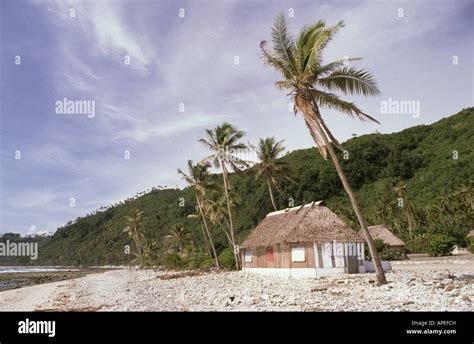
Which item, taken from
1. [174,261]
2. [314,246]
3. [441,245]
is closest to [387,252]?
[441,245]

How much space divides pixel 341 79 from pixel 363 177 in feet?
159

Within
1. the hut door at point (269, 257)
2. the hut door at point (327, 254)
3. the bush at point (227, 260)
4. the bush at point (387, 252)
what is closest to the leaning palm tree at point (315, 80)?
the hut door at point (327, 254)

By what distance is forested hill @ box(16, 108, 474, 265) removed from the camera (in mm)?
42969

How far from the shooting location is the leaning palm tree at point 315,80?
12539 mm

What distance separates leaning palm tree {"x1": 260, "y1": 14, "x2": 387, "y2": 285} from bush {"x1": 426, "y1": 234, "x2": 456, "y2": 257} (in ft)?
70.6

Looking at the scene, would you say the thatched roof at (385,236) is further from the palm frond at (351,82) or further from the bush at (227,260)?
the palm frond at (351,82)

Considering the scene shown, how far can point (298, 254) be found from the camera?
19.8 metres

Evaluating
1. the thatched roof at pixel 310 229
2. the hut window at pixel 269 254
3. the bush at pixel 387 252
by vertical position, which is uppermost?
the thatched roof at pixel 310 229

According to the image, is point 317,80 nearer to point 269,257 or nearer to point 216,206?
point 269,257

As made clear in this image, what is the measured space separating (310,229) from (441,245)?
16944 millimetres

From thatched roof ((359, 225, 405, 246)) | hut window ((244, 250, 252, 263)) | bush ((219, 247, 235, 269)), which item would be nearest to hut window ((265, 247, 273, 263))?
hut window ((244, 250, 252, 263))

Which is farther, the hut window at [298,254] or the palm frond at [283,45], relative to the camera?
the hut window at [298,254]

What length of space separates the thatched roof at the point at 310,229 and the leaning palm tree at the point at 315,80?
6.22m
